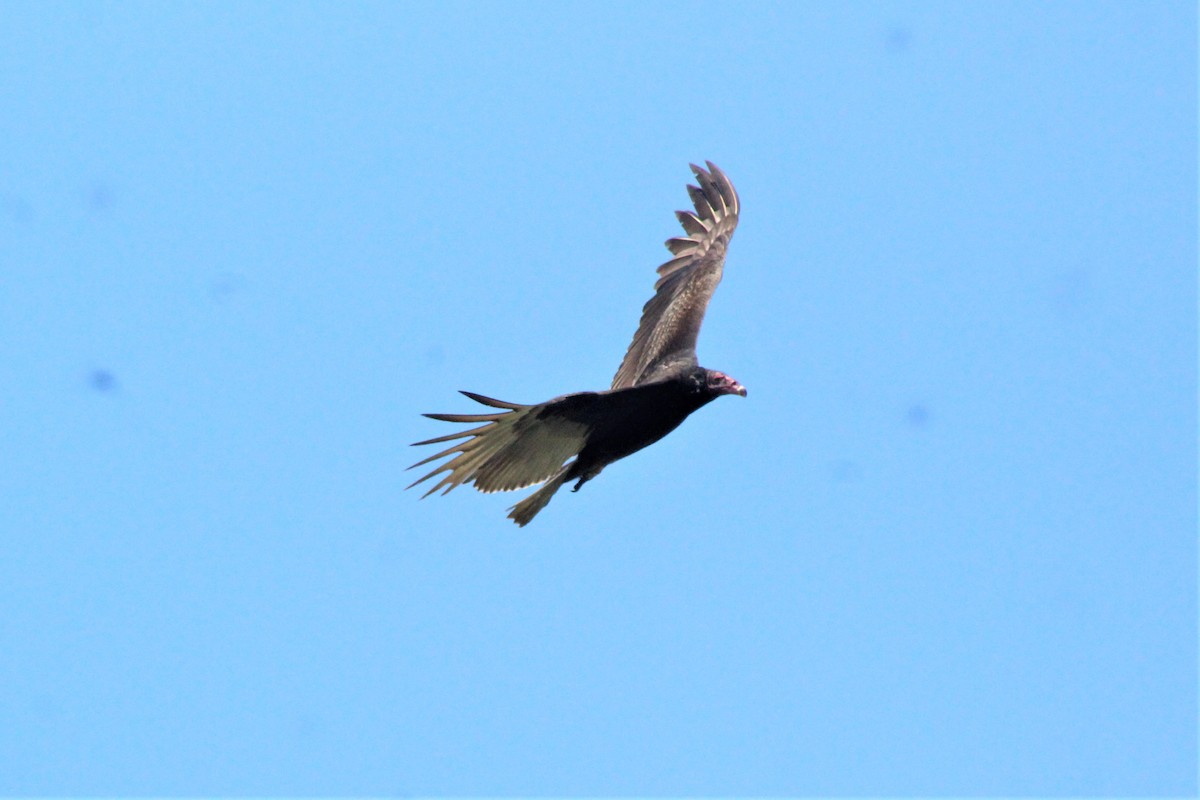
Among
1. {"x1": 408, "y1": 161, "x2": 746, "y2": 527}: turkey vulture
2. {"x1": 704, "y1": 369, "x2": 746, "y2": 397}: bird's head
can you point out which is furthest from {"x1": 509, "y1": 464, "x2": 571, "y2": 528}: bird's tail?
{"x1": 704, "y1": 369, "x2": 746, "y2": 397}: bird's head

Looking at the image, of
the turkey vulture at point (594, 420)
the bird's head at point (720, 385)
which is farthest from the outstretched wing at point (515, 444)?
the bird's head at point (720, 385)

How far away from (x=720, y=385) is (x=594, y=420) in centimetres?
142

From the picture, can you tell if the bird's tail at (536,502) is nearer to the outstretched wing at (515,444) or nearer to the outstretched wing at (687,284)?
the outstretched wing at (515,444)

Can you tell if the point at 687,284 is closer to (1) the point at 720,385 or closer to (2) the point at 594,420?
(1) the point at 720,385

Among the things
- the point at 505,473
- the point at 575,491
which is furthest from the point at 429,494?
the point at 575,491

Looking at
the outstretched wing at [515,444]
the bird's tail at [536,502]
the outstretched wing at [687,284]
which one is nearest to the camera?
the outstretched wing at [515,444]

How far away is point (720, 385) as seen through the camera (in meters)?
11.5

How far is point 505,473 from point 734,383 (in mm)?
2096

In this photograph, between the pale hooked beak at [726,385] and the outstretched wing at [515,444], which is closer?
the outstretched wing at [515,444]

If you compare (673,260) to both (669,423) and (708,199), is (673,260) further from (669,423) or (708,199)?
(669,423)

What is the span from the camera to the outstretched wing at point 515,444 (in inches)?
398

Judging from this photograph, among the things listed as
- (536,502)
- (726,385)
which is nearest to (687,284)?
(726,385)

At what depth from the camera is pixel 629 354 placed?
1307 centimetres

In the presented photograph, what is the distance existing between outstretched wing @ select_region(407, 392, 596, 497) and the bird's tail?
8cm
